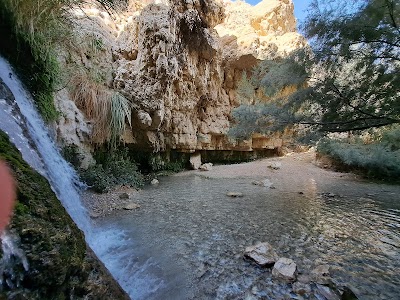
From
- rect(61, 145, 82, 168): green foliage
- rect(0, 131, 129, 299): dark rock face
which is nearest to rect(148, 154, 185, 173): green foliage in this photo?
rect(61, 145, 82, 168): green foliage

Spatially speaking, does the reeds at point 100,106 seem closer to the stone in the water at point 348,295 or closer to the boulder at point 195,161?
the boulder at point 195,161

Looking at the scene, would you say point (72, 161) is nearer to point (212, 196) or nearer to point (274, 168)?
point (212, 196)

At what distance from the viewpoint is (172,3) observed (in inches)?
252

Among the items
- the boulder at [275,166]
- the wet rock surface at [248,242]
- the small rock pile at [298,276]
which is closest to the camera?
the small rock pile at [298,276]

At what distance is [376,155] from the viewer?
290 inches

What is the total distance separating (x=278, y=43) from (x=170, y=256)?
1105 cm

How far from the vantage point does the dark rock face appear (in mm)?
774

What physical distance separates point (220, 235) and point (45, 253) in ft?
7.55

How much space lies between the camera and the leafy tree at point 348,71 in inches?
110

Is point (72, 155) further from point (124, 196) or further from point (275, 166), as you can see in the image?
point (275, 166)

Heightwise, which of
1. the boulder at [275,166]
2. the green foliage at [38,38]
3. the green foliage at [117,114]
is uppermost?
the green foliage at [38,38]

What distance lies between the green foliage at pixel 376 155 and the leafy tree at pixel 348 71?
129 inches

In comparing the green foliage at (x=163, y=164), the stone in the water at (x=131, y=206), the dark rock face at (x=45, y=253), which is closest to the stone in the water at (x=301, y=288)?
the dark rock face at (x=45, y=253)

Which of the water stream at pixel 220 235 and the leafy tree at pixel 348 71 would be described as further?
the leafy tree at pixel 348 71
